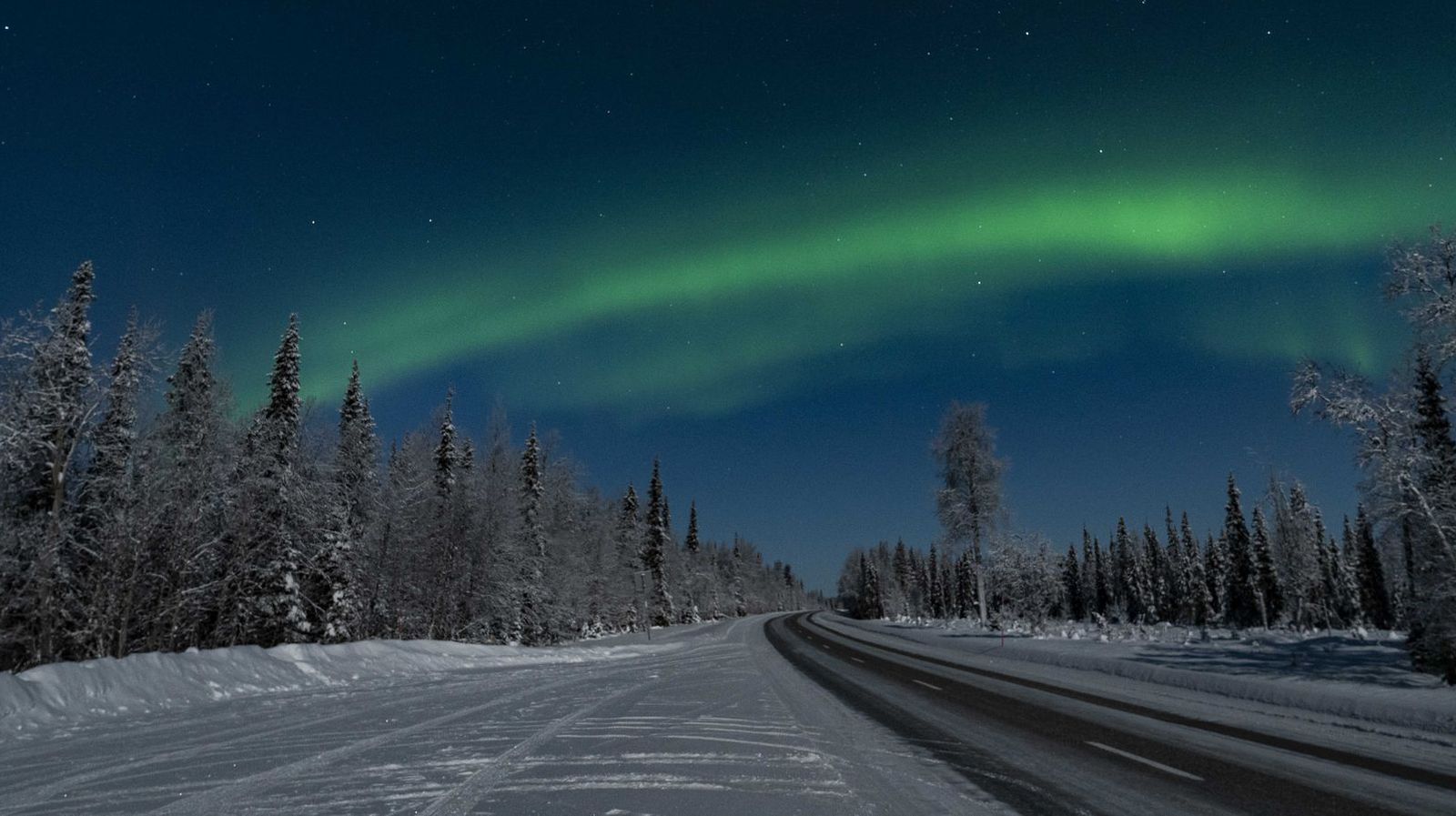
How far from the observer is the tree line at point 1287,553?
54.9ft

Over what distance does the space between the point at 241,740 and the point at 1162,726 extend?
12690mm

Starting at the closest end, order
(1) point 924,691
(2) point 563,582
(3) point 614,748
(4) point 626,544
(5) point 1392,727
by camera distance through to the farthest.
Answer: (3) point 614,748 < (5) point 1392,727 < (1) point 924,691 < (2) point 563,582 < (4) point 626,544

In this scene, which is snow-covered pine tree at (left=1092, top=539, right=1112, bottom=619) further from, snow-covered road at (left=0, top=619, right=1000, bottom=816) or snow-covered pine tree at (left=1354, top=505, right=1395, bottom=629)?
snow-covered road at (left=0, top=619, right=1000, bottom=816)

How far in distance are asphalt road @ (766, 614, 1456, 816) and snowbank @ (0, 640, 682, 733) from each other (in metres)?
12.8

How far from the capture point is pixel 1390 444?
17.1 m

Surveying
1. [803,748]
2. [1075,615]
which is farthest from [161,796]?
[1075,615]

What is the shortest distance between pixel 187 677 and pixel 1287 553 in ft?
A: 258

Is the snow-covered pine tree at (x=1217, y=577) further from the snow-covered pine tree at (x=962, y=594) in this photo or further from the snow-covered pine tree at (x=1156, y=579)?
the snow-covered pine tree at (x=962, y=594)

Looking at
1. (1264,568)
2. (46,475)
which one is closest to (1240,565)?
(1264,568)

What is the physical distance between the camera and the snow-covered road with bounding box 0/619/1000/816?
608 cm

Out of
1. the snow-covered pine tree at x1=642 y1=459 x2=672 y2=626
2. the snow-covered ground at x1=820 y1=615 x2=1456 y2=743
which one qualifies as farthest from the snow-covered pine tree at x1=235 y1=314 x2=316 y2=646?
the snow-covered pine tree at x1=642 y1=459 x2=672 y2=626

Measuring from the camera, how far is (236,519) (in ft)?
84.8

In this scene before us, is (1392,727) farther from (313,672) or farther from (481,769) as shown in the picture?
(313,672)

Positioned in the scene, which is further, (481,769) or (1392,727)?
(1392,727)
